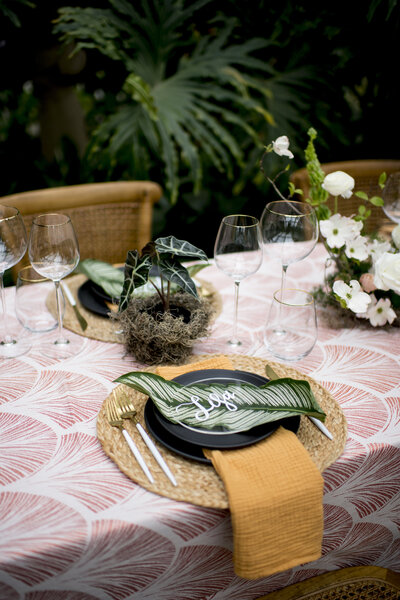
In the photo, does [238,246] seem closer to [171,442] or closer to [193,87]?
[171,442]

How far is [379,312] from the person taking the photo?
3.56 ft

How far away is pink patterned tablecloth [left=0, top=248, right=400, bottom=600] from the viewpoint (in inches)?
25.4

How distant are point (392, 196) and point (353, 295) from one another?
0.36 m

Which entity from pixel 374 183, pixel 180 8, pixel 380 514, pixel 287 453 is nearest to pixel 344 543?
pixel 380 514

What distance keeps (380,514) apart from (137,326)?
0.51 metres

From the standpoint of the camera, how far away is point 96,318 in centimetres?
113

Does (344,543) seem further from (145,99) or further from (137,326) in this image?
(145,99)

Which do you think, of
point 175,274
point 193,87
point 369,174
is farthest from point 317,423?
point 193,87

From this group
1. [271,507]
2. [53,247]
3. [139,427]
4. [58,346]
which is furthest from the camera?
[58,346]

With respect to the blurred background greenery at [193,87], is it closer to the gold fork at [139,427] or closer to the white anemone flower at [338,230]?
the white anemone flower at [338,230]

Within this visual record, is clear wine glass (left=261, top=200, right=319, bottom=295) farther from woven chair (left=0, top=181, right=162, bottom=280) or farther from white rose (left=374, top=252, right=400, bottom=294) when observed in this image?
woven chair (left=0, top=181, right=162, bottom=280)

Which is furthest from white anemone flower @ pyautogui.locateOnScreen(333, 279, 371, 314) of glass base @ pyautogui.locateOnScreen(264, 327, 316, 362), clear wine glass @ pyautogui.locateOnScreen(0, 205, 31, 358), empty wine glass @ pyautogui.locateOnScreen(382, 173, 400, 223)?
clear wine glass @ pyautogui.locateOnScreen(0, 205, 31, 358)

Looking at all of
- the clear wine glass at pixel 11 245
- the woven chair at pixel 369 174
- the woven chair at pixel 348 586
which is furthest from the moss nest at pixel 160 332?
the woven chair at pixel 369 174

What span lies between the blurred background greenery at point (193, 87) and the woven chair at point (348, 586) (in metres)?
1.68
